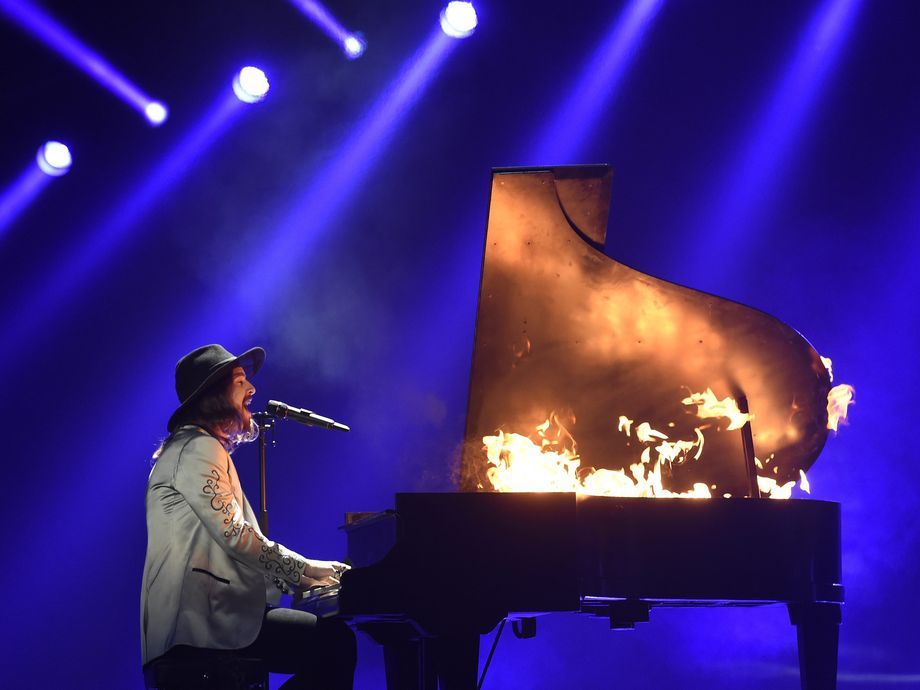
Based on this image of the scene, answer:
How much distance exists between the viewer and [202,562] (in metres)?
2.81

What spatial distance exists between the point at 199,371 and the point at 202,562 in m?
0.60

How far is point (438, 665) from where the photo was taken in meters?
2.76

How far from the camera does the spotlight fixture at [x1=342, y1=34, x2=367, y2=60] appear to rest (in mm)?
6461

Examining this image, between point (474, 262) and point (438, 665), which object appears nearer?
point (438, 665)

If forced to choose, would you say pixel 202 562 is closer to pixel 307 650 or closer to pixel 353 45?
pixel 307 650

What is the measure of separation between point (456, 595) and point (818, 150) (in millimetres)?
4676

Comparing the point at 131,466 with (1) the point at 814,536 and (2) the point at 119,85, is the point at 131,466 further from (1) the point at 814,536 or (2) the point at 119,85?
(1) the point at 814,536

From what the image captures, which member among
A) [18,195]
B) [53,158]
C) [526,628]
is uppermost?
[53,158]

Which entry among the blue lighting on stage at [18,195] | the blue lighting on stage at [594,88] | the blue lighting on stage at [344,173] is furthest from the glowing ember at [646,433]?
the blue lighting on stage at [18,195]

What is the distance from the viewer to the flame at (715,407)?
150 inches

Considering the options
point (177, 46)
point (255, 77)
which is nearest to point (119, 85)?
point (177, 46)

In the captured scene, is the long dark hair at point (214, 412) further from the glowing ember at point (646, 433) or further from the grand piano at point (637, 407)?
the glowing ember at point (646, 433)

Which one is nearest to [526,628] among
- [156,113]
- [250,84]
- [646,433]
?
[646,433]

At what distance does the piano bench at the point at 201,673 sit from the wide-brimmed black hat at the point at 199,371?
0.69 m
